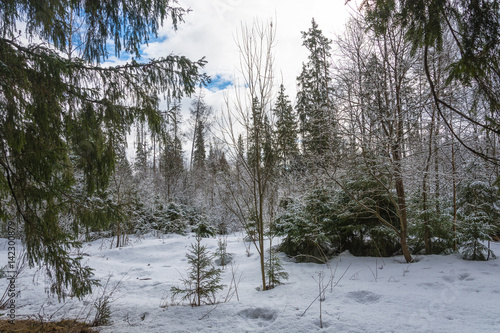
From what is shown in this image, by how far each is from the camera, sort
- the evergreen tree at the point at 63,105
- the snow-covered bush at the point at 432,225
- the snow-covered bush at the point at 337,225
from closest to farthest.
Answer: the evergreen tree at the point at 63,105, the snow-covered bush at the point at 432,225, the snow-covered bush at the point at 337,225

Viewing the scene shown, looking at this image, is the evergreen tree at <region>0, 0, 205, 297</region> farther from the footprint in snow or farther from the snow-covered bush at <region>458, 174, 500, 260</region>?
the snow-covered bush at <region>458, 174, 500, 260</region>

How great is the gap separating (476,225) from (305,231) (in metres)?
3.31

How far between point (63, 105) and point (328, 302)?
3968 millimetres

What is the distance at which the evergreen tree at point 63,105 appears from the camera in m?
2.56

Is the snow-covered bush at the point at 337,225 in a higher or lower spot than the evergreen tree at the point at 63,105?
lower

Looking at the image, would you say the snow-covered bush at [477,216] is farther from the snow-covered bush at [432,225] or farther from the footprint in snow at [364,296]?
the footprint in snow at [364,296]

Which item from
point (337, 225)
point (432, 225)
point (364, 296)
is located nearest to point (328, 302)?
point (364, 296)

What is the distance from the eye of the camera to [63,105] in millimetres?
2906

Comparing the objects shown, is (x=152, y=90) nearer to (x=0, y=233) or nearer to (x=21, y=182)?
(x=21, y=182)

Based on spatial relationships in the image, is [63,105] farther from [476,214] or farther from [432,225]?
[476,214]

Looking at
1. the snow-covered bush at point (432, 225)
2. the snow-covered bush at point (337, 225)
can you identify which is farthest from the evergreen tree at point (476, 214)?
the snow-covered bush at point (337, 225)

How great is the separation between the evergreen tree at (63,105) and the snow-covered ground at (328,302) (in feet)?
3.32

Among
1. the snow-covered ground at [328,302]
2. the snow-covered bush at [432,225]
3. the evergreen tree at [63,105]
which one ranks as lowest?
the snow-covered ground at [328,302]

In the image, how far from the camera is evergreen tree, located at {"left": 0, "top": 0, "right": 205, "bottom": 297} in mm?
2557
